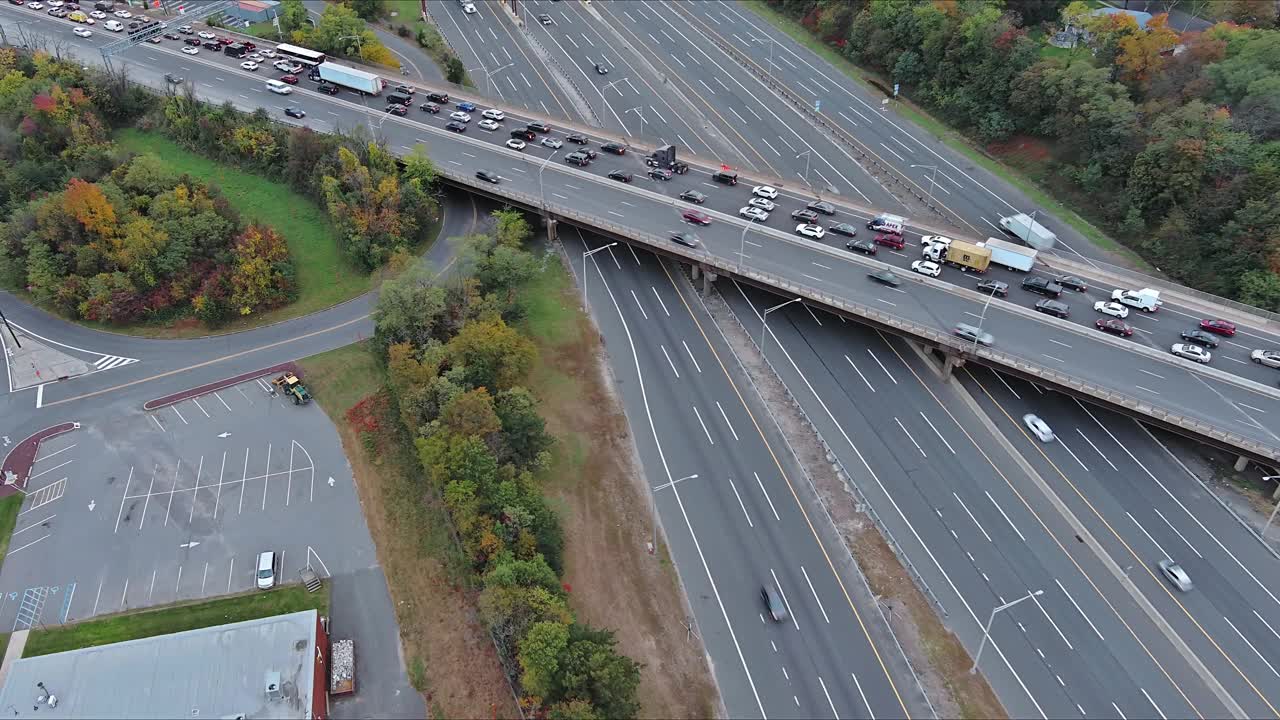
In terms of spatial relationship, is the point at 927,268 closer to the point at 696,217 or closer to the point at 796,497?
the point at 696,217

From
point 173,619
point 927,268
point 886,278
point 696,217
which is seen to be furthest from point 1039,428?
point 173,619

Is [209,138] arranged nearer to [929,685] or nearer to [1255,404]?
[929,685]

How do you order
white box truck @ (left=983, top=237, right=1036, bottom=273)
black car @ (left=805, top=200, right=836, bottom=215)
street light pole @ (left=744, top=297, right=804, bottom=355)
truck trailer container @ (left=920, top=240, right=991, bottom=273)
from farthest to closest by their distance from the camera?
black car @ (left=805, top=200, right=836, bottom=215) < street light pole @ (left=744, top=297, right=804, bottom=355) < white box truck @ (left=983, top=237, right=1036, bottom=273) < truck trailer container @ (left=920, top=240, right=991, bottom=273)

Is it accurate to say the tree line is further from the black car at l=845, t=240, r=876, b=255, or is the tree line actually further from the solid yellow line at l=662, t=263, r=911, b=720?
the black car at l=845, t=240, r=876, b=255

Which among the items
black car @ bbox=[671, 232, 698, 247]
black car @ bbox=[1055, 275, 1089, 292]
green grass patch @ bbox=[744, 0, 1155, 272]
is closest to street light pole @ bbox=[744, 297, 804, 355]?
black car @ bbox=[671, 232, 698, 247]

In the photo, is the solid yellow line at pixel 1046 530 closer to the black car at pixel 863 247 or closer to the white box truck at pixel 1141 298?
the black car at pixel 863 247
